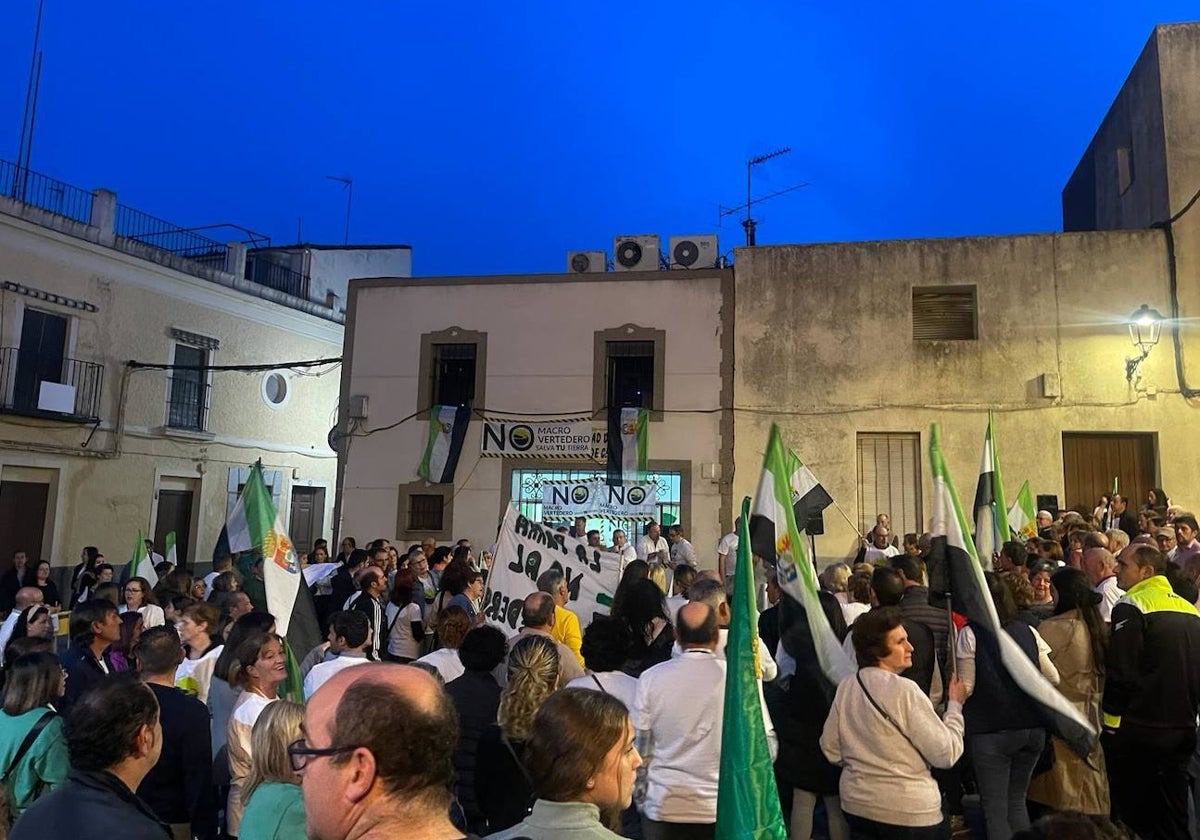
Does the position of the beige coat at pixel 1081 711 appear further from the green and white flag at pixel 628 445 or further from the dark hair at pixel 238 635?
the green and white flag at pixel 628 445

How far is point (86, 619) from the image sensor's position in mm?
5531

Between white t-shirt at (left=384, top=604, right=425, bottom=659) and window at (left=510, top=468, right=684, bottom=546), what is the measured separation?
835 cm

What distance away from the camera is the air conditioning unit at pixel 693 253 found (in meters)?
18.7

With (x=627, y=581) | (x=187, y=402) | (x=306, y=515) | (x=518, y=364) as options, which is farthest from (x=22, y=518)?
(x=627, y=581)

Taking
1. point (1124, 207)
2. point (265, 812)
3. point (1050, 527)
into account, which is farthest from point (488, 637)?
point (1124, 207)

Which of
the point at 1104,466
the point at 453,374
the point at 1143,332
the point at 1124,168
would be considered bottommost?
the point at 1104,466

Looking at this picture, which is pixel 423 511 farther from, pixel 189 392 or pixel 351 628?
pixel 351 628

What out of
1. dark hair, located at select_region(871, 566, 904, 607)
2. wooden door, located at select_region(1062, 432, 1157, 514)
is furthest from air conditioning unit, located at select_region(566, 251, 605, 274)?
dark hair, located at select_region(871, 566, 904, 607)

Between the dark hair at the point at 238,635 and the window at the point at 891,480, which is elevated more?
the window at the point at 891,480

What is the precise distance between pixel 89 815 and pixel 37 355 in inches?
805

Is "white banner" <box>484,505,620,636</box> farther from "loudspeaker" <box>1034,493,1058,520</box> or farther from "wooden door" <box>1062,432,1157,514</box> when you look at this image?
"wooden door" <box>1062,432,1157,514</box>

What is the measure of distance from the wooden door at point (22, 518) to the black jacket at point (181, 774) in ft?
60.0

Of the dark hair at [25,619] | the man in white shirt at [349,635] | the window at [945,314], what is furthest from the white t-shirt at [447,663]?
the window at [945,314]

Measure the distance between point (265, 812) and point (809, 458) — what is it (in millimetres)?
13768
